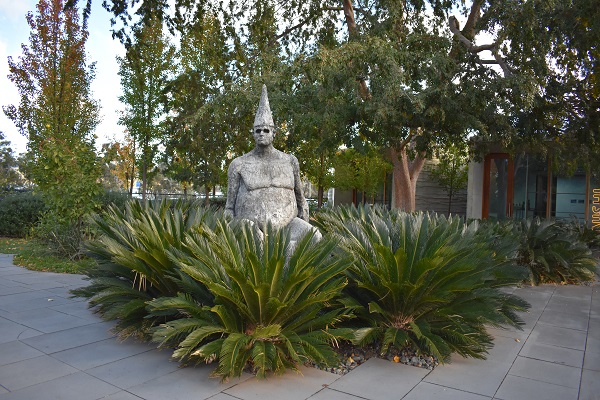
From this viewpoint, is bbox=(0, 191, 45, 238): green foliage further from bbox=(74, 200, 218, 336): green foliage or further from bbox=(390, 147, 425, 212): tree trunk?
bbox=(74, 200, 218, 336): green foliage

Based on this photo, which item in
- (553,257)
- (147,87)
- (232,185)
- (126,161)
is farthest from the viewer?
(126,161)

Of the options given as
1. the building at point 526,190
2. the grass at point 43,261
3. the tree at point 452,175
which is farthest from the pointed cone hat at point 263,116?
the tree at point 452,175

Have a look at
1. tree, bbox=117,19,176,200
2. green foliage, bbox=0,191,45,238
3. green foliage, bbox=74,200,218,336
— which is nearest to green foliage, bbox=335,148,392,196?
tree, bbox=117,19,176,200

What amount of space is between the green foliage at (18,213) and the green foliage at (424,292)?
14.4m

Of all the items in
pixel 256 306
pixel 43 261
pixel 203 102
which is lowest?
pixel 43 261

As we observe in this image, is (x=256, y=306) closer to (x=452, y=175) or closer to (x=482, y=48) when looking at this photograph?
(x=482, y=48)

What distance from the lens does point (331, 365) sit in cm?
396

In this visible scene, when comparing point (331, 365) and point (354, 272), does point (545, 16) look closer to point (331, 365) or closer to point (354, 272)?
point (354, 272)

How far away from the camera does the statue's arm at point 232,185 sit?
5.95 meters

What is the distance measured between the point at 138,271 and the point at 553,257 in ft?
27.0

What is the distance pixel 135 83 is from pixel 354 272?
691 inches

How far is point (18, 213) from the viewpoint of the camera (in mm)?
15984

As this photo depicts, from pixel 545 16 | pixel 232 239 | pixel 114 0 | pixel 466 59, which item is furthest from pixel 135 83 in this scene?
pixel 232 239

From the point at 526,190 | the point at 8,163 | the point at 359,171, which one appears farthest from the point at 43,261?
the point at 8,163
